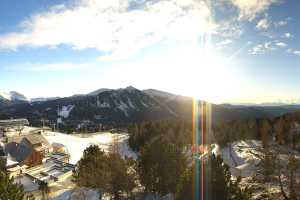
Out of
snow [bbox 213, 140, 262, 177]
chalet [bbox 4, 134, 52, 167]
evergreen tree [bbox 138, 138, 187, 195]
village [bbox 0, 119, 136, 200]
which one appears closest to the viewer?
evergreen tree [bbox 138, 138, 187, 195]

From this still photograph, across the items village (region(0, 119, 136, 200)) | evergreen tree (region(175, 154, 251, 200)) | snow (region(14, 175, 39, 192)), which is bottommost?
snow (region(14, 175, 39, 192))

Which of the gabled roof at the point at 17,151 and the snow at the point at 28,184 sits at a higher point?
the gabled roof at the point at 17,151

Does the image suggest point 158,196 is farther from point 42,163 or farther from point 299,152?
point 299,152

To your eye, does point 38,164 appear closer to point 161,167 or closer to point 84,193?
point 84,193

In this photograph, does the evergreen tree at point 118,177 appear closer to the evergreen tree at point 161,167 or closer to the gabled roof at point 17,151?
the evergreen tree at point 161,167

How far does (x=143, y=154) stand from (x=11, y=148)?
189 feet

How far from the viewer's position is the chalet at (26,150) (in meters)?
73.2

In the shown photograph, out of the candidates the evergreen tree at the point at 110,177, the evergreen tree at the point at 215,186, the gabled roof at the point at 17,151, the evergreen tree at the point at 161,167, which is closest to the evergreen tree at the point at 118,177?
the evergreen tree at the point at 110,177

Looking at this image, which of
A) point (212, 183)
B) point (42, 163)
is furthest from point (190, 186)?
point (42, 163)

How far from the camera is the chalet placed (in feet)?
240

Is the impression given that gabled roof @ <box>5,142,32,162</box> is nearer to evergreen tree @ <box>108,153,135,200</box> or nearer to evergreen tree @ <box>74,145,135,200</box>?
evergreen tree @ <box>74,145,135,200</box>

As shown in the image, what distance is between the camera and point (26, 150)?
2953 inches

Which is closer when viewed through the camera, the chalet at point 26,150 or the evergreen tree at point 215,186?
the evergreen tree at point 215,186

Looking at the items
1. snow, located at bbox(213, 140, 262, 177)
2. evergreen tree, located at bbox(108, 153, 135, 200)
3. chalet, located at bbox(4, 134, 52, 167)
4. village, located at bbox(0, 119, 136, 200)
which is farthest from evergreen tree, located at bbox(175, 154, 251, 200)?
chalet, located at bbox(4, 134, 52, 167)
